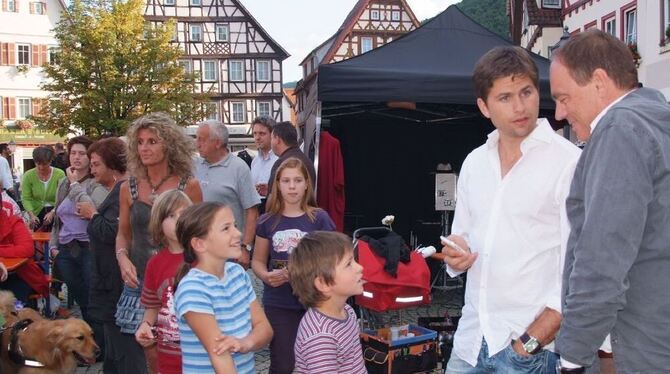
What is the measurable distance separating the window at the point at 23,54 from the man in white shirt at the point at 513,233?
137 ft

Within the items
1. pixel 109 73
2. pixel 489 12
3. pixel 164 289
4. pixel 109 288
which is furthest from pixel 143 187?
pixel 489 12

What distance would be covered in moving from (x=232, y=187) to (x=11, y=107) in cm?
3830

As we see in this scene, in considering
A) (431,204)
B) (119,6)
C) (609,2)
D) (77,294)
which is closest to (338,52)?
(119,6)

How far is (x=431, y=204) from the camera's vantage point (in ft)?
28.6

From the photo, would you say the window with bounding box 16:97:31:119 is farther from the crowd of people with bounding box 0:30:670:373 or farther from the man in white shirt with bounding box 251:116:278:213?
the crowd of people with bounding box 0:30:670:373

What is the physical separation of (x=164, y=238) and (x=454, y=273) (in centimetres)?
152

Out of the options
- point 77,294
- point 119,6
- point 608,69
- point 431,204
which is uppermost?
point 119,6

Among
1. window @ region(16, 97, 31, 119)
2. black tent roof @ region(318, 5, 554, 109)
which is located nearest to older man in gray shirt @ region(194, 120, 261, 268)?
black tent roof @ region(318, 5, 554, 109)

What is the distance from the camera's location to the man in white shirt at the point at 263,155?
8117 mm

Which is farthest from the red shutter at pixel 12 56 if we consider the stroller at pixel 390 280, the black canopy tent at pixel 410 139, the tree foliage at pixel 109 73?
the stroller at pixel 390 280

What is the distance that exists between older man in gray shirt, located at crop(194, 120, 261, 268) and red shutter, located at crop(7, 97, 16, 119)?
3779 cm

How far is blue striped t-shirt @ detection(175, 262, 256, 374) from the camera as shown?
9.01 ft

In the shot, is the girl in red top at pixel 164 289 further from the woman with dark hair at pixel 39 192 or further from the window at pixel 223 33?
the window at pixel 223 33

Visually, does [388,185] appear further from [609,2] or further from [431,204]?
[609,2]
